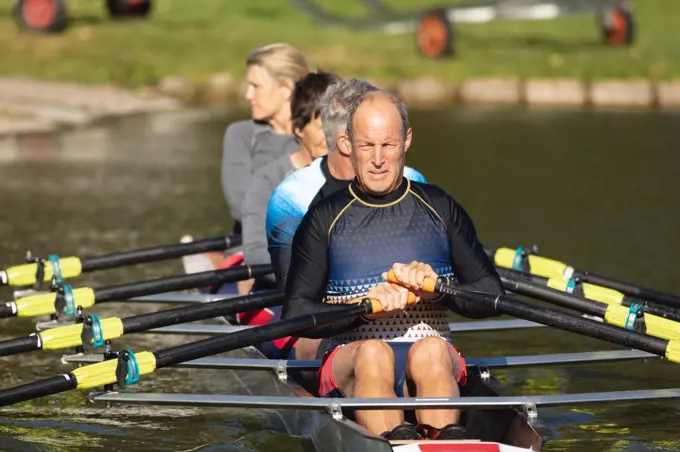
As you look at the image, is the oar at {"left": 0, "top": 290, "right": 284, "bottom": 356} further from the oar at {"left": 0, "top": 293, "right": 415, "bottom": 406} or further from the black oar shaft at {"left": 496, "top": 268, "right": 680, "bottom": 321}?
the black oar shaft at {"left": 496, "top": 268, "right": 680, "bottom": 321}

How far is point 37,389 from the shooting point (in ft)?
23.7

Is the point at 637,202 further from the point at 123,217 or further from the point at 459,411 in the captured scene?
the point at 459,411

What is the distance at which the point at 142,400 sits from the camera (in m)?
7.35

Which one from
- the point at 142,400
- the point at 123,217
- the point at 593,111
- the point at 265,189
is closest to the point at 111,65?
→ the point at 593,111

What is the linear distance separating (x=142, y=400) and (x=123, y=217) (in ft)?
28.3

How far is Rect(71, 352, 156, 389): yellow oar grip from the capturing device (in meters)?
7.25

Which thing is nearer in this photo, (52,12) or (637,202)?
(637,202)

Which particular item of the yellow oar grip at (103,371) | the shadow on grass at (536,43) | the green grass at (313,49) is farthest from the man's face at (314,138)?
the shadow on grass at (536,43)

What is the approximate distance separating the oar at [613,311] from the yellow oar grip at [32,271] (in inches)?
131

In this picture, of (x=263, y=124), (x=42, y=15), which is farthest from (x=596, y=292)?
(x=42, y=15)

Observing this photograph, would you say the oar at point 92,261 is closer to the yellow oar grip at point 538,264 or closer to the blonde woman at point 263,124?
the blonde woman at point 263,124

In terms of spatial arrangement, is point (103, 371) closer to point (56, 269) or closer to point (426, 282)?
point (426, 282)

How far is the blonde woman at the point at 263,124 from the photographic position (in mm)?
10234

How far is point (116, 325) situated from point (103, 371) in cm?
90
